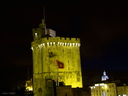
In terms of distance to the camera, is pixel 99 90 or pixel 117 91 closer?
pixel 117 91

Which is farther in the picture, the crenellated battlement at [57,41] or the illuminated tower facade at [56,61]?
the crenellated battlement at [57,41]

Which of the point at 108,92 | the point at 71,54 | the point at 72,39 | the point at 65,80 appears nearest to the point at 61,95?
the point at 65,80

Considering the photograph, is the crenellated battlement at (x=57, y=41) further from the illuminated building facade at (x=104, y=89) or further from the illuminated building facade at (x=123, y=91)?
the illuminated building facade at (x=123, y=91)

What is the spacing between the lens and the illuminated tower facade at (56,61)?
5500 centimetres

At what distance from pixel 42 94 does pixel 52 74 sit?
15.3 ft

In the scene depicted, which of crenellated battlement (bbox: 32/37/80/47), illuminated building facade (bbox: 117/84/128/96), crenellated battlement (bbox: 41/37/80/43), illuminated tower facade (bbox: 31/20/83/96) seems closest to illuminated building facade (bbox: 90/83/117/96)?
illuminated building facade (bbox: 117/84/128/96)

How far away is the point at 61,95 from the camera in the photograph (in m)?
51.5

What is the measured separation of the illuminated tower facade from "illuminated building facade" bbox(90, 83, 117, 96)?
2233 centimetres

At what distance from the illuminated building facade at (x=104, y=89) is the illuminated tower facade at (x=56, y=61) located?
2233cm

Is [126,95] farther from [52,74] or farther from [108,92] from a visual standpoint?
[52,74]

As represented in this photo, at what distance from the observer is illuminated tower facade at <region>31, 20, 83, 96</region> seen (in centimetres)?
5500

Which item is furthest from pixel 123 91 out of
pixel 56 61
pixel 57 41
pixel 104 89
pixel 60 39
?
pixel 57 41

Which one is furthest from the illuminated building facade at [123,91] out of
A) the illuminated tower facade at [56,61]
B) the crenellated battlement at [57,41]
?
the crenellated battlement at [57,41]

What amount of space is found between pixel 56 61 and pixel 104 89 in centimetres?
3042
